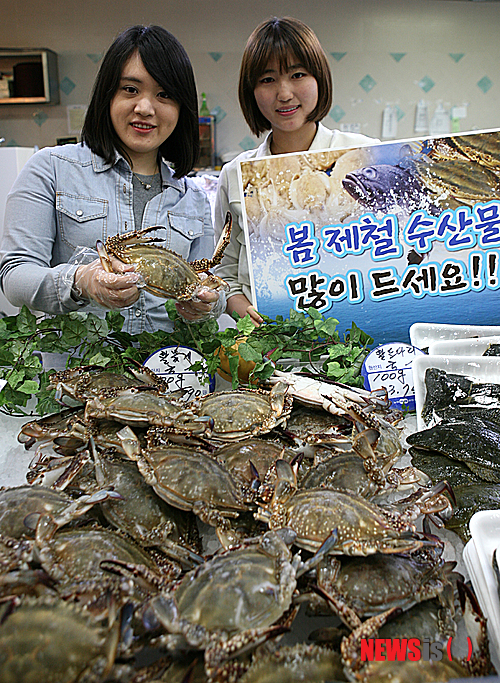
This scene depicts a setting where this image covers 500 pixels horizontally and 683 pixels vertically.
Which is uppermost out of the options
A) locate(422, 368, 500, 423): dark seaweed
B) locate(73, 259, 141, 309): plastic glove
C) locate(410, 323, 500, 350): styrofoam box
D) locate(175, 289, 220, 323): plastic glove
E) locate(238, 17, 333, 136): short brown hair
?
locate(238, 17, 333, 136): short brown hair

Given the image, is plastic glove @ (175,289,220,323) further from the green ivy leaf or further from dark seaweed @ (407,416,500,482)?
dark seaweed @ (407,416,500,482)

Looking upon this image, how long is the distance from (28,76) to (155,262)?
5842mm

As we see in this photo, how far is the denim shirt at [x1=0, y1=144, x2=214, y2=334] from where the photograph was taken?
6.03ft

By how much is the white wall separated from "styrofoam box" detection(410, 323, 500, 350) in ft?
17.1

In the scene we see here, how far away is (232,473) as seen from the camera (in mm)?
1151

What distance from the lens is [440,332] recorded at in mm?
1812

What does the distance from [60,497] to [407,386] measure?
1.19 metres

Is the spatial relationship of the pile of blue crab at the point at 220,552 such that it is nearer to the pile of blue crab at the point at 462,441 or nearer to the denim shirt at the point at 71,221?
the pile of blue crab at the point at 462,441

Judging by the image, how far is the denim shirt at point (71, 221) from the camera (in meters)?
1.84

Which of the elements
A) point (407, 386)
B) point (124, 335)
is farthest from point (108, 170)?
point (407, 386)

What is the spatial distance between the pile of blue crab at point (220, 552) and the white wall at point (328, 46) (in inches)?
225

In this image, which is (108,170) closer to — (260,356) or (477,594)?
(260,356)

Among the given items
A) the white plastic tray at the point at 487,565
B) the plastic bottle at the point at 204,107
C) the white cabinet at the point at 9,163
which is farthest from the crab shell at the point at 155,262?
the plastic bottle at the point at 204,107

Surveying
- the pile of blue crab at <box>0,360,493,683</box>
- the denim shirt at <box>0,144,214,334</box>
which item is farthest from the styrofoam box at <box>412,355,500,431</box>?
the denim shirt at <box>0,144,214,334</box>
